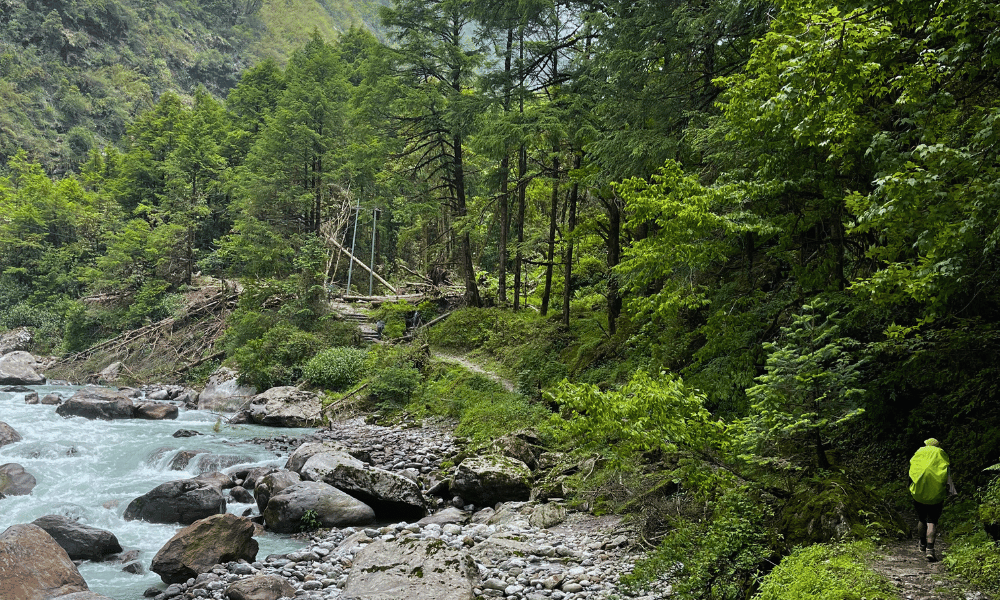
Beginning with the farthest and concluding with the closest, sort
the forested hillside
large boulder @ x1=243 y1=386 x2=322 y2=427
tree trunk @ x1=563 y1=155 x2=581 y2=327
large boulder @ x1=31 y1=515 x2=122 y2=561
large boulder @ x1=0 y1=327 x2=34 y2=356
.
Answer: large boulder @ x1=0 y1=327 x2=34 y2=356 → large boulder @ x1=243 y1=386 x2=322 y2=427 → tree trunk @ x1=563 y1=155 x2=581 y2=327 → large boulder @ x1=31 y1=515 x2=122 y2=561 → the forested hillside

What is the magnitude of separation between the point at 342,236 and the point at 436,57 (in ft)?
43.6

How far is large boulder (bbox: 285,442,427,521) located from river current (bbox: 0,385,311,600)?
1368 mm

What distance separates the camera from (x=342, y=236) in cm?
3356

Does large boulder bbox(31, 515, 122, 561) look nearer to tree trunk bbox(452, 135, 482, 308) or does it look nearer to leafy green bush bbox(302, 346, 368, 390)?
leafy green bush bbox(302, 346, 368, 390)

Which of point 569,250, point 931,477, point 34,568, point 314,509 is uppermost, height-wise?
point 569,250

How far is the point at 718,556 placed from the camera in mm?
5305

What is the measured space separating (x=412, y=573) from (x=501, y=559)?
120cm

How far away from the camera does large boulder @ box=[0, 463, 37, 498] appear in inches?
422

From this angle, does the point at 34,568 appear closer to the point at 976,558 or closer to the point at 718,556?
the point at 718,556

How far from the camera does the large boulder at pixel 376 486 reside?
9.92 m

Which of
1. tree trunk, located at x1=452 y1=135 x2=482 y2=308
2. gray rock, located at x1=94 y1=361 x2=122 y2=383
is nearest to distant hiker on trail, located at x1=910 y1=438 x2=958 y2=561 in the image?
tree trunk, located at x1=452 y1=135 x2=482 y2=308

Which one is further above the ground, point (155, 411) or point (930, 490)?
point (930, 490)

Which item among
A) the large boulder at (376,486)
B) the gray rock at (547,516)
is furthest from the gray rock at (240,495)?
the gray rock at (547,516)

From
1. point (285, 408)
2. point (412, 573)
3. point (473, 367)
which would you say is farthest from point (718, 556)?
point (285, 408)
